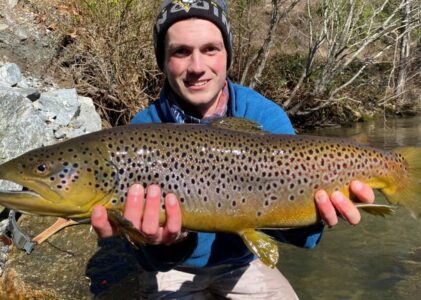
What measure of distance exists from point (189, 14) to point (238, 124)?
Answer: 0.98 meters

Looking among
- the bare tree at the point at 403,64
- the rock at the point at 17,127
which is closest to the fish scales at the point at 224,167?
the rock at the point at 17,127

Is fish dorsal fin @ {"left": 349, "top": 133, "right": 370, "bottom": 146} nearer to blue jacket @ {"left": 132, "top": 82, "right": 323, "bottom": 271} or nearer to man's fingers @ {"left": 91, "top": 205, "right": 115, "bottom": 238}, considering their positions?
blue jacket @ {"left": 132, "top": 82, "right": 323, "bottom": 271}

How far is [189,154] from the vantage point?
2818 mm

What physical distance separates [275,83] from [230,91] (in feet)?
39.3

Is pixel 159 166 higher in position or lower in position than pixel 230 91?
lower

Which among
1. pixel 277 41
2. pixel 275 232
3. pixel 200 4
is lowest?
pixel 275 232

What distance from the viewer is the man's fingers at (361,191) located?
9.43 ft

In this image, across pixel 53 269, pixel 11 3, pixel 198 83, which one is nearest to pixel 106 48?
pixel 11 3

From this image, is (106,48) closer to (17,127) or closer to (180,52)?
(17,127)

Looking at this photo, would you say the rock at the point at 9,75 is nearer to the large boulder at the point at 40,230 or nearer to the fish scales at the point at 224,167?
the large boulder at the point at 40,230

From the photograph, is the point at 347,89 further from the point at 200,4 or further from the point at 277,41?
the point at 200,4

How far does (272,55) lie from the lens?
1673 cm

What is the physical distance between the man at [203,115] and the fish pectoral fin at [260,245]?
0.46 metres

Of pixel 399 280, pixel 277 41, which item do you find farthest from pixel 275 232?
pixel 277 41
